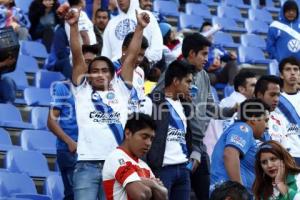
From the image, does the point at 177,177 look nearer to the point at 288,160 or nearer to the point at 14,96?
the point at 288,160

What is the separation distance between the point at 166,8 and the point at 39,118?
4.63 meters

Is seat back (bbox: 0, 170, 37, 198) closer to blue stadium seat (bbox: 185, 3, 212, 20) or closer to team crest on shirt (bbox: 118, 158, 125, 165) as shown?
team crest on shirt (bbox: 118, 158, 125, 165)

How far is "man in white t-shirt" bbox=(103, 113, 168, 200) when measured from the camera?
664 centimetres

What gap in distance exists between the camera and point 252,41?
49.0 ft

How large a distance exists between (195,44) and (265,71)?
4.93 meters

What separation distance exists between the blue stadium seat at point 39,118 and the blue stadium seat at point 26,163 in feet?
3.26

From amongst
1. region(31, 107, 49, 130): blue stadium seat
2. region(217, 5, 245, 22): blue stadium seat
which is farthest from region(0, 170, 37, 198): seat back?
region(217, 5, 245, 22): blue stadium seat

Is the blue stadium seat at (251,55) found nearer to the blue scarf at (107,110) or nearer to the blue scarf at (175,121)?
the blue scarf at (175,121)

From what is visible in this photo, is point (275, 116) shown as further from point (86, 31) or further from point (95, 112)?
point (86, 31)

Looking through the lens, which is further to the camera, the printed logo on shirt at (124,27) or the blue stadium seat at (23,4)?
the blue stadium seat at (23,4)

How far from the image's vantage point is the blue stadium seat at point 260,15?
52.7 ft

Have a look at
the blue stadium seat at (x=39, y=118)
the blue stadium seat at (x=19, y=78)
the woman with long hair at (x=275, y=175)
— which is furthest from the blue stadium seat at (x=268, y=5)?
the woman with long hair at (x=275, y=175)

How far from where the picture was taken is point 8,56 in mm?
9531

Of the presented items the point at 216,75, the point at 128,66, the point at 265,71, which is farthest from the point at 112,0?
the point at 128,66
